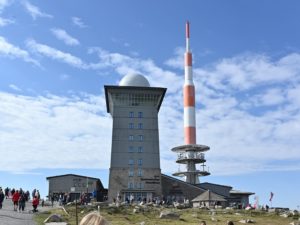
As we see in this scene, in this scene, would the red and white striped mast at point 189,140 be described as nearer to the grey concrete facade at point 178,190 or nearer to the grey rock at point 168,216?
the grey concrete facade at point 178,190

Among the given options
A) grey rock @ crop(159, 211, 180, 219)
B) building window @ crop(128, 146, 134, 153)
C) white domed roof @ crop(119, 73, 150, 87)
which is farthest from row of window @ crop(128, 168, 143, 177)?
grey rock @ crop(159, 211, 180, 219)

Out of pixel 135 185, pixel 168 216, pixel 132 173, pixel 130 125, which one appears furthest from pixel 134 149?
pixel 168 216

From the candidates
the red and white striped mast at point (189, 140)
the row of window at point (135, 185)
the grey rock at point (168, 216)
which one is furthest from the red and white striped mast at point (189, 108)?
the grey rock at point (168, 216)

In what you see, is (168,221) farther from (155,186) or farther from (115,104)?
(115,104)

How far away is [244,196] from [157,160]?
65.6ft

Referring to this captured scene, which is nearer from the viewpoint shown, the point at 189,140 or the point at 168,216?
the point at 168,216

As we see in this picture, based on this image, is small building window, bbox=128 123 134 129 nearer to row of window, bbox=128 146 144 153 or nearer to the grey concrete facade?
row of window, bbox=128 146 144 153

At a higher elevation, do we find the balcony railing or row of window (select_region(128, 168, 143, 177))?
the balcony railing

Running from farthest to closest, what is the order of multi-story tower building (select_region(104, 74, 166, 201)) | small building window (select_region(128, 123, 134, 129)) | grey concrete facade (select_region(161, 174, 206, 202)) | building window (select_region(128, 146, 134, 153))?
1. small building window (select_region(128, 123, 134, 129))
2. building window (select_region(128, 146, 134, 153))
3. grey concrete facade (select_region(161, 174, 206, 202))
4. multi-story tower building (select_region(104, 74, 166, 201))

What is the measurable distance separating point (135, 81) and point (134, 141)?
12.0 meters

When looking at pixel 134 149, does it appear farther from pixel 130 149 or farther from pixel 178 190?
pixel 178 190

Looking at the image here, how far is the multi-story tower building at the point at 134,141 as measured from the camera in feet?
247

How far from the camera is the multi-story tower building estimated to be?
75.3 m

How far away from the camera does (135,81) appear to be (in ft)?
270
